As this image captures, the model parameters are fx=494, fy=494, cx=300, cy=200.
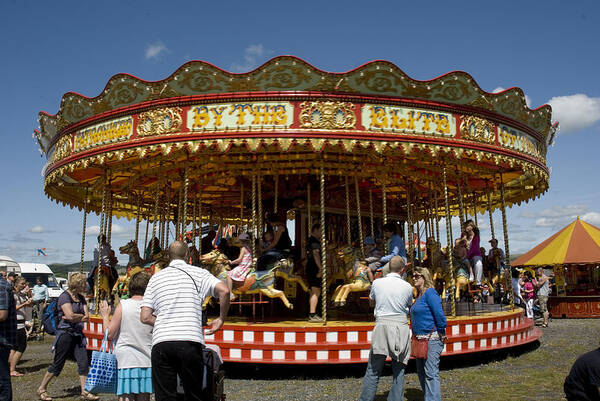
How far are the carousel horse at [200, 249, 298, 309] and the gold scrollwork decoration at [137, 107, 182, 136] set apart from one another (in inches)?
91.4

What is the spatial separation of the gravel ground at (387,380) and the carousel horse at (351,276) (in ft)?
3.98

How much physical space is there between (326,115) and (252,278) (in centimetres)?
302

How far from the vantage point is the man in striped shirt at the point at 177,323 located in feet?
11.7

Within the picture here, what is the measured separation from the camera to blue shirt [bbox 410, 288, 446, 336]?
193 inches

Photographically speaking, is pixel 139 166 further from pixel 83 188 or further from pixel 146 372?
pixel 146 372

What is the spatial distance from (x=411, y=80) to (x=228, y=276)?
4.39 metres

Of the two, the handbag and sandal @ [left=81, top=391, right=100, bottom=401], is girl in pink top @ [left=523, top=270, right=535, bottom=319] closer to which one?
the handbag

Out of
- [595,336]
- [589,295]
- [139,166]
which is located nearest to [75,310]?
[139,166]

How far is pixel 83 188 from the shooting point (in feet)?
45.1

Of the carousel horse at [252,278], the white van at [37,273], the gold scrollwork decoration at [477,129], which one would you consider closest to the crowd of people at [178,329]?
the carousel horse at [252,278]

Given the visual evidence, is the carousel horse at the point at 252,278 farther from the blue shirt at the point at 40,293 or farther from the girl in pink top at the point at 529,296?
the girl in pink top at the point at 529,296

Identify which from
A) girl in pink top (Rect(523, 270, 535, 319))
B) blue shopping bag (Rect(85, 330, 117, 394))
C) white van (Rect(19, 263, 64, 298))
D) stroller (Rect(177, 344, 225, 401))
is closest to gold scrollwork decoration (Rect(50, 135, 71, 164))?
blue shopping bag (Rect(85, 330, 117, 394))

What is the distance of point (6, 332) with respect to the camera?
4.99 meters

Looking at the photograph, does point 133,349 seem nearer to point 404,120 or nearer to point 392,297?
point 392,297
